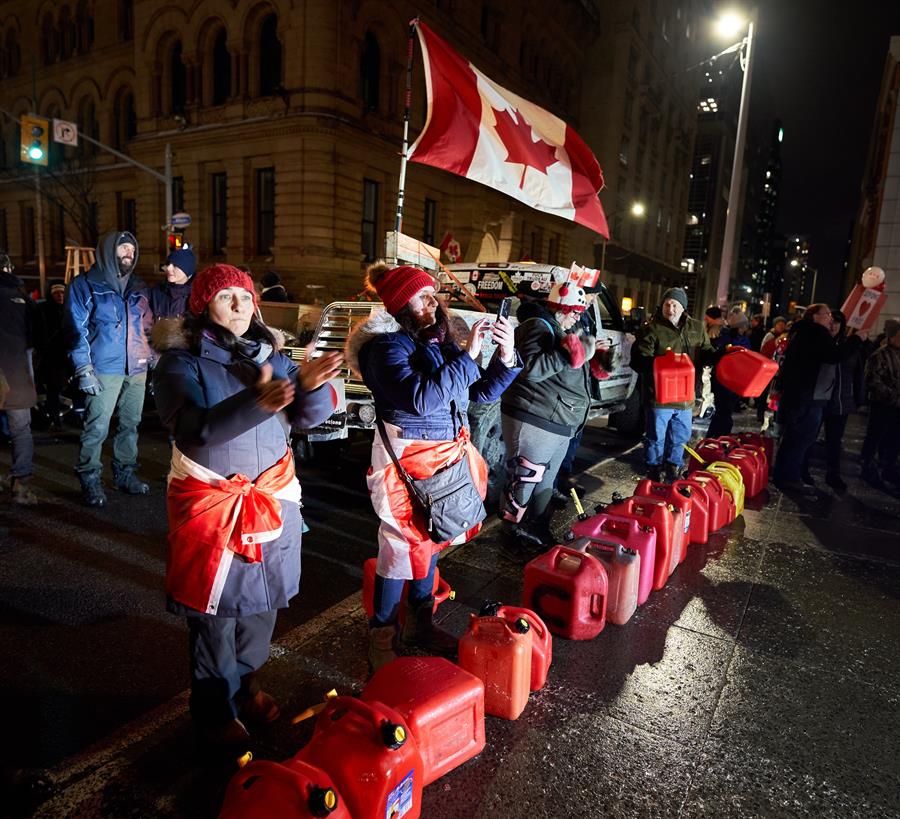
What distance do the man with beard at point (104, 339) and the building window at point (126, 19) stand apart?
94.0 ft

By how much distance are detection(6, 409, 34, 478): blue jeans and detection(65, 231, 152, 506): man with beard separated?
40cm

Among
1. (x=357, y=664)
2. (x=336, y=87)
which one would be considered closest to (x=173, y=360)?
(x=357, y=664)

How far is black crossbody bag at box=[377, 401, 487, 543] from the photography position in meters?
2.88

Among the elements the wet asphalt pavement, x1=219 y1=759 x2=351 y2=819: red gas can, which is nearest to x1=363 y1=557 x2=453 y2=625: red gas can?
the wet asphalt pavement

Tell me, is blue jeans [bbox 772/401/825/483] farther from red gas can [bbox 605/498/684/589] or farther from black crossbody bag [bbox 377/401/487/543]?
black crossbody bag [bbox 377/401/487/543]

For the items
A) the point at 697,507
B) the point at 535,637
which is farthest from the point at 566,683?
the point at 697,507

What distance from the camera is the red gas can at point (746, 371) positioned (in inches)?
242

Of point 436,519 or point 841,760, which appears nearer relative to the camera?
point 841,760

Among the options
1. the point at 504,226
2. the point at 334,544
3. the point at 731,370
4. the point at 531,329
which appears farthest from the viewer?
the point at 504,226

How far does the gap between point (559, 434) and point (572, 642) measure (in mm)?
1560

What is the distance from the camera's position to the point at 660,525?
400cm

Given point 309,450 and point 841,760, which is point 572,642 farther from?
point 309,450

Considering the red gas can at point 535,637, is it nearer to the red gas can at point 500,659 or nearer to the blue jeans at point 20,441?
the red gas can at point 500,659

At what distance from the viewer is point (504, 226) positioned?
1143 inches
